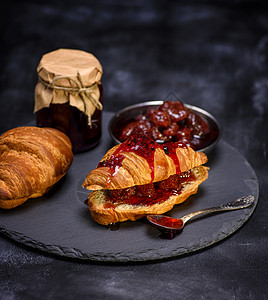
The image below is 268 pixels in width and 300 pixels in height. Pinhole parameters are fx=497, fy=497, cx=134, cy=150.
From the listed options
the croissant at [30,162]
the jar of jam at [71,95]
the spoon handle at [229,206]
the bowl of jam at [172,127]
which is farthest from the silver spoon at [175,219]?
the jar of jam at [71,95]

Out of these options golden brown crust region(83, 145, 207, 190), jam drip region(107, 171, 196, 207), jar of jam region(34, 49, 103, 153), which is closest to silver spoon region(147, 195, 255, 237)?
jam drip region(107, 171, 196, 207)

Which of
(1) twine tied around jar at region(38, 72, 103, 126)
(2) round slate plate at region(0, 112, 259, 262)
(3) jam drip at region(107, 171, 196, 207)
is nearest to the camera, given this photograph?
(2) round slate plate at region(0, 112, 259, 262)

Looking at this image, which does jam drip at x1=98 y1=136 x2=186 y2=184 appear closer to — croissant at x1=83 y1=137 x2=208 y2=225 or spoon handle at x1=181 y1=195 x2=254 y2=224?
croissant at x1=83 y1=137 x2=208 y2=225

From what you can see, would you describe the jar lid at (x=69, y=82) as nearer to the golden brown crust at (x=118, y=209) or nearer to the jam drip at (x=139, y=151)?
the jam drip at (x=139, y=151)

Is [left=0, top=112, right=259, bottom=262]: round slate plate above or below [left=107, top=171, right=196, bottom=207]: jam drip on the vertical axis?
below

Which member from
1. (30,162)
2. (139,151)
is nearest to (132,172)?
(139,151)

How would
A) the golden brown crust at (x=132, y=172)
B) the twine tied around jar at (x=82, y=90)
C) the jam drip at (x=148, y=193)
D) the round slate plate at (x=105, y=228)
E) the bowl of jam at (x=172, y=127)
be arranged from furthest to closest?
the bowl of jam at (x=172, y=127)
the twine tied around jar at (x=82, y=90)
the jam drip at (x=148, y=193)
the golden brown crust at (x=132, y=172)
the round slate plate at (x=105, y=228)

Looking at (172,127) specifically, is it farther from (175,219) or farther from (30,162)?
(30,162)
